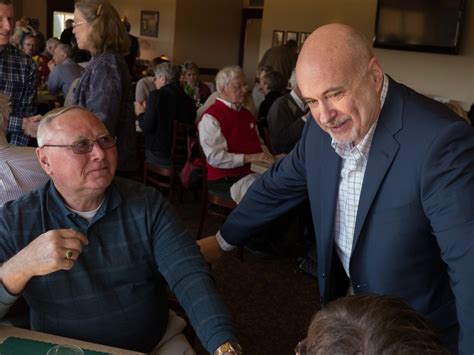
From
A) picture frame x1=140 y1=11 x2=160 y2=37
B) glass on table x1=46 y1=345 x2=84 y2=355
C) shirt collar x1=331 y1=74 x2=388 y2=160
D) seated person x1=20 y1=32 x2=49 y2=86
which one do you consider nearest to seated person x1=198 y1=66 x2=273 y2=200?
shirt collar x1=331 y1=74 x2=388 y2=160

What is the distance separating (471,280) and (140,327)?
3.25 ft

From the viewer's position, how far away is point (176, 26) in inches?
439

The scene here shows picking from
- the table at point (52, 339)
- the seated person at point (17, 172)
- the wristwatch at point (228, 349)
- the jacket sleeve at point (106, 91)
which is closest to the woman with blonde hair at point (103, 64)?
the jacket sleeve at point (106, 91)

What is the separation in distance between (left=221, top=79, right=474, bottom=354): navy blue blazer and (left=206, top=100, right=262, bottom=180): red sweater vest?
2.04 metres

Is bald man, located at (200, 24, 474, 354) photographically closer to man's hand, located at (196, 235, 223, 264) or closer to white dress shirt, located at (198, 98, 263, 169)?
man's hand, located at (196, 235, 223, 264)

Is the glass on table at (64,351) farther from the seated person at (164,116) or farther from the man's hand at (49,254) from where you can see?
the seated person at (164,116)

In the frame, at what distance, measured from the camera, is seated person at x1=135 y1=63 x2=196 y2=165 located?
4406mm

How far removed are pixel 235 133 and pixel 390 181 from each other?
8.03 feet

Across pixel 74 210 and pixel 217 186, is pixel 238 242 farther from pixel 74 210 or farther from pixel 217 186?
pixel 217 186

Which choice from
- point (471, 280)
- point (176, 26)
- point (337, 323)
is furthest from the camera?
point (176, 26)

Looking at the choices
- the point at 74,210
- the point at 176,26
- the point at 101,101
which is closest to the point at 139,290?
the point at 74,210

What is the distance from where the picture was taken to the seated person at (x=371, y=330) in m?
0.80

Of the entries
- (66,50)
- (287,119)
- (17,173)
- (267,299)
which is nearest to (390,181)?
(17,173)

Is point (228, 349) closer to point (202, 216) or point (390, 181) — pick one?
point (390, 181)
